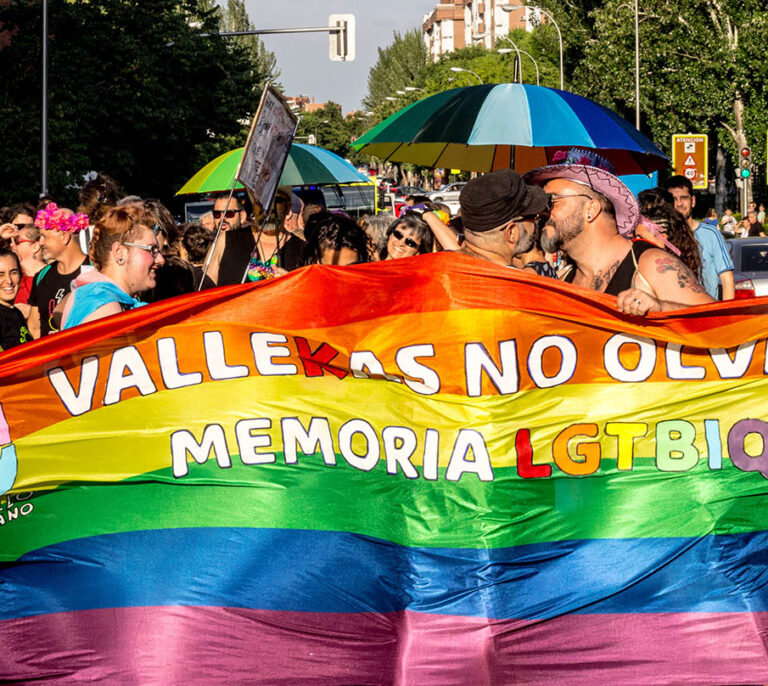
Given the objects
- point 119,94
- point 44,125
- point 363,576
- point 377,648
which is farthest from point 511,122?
point 119,94

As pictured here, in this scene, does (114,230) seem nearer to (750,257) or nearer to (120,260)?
(120,260)

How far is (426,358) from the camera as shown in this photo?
4.41 m

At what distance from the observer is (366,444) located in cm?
434

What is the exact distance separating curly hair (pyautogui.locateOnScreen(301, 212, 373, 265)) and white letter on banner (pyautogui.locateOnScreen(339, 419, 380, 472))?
2.15 meters

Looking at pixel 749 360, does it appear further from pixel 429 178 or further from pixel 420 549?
pixel 429 178

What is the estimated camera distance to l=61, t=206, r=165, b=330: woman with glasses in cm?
486

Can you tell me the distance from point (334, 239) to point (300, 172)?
4.89 m

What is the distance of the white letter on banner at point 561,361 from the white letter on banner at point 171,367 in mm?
1202

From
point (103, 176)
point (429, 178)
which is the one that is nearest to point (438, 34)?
point (429, 178)

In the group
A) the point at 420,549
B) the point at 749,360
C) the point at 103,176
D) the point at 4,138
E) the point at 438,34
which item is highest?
the point at 438,34

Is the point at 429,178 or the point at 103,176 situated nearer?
the point at 103,176

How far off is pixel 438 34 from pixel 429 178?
50.6 meters

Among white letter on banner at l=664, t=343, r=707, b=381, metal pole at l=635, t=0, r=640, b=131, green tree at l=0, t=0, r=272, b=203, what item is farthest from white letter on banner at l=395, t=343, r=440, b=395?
metal pole at l=635, t=0, r=640, b=131

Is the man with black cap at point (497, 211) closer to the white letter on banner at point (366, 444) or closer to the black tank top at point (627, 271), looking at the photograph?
the black tank top at point (627, 271)
